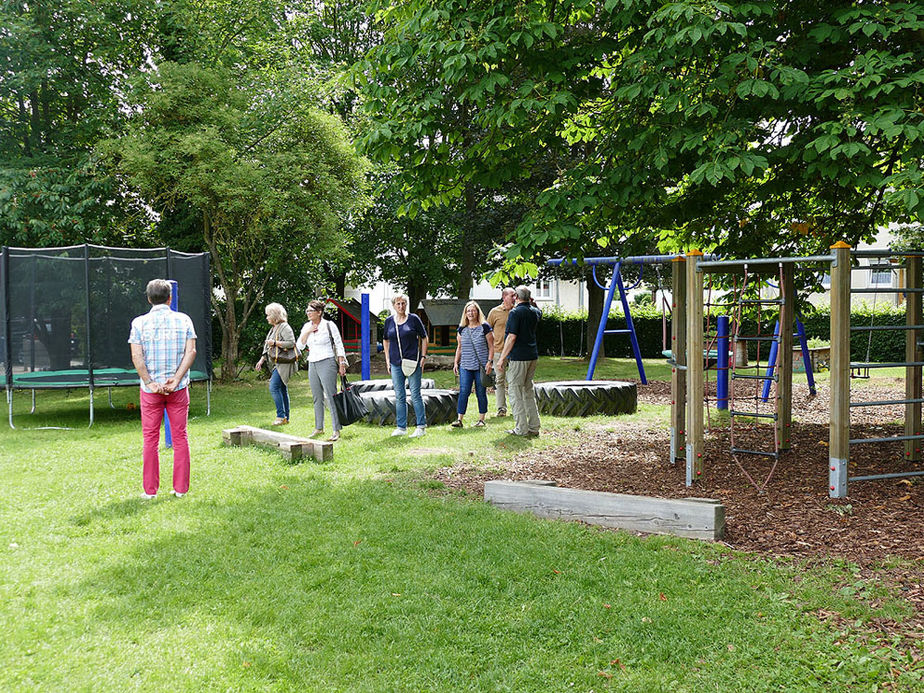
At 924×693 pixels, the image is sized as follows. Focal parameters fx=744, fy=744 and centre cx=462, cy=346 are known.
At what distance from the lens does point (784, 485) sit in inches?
A: 267

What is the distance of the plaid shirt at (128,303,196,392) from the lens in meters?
6.45

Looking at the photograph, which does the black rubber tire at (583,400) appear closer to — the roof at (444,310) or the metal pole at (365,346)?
the metal pole at (365,346)

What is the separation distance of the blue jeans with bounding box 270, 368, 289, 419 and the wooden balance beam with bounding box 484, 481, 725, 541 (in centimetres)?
569

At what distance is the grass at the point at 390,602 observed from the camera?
11.4 feet

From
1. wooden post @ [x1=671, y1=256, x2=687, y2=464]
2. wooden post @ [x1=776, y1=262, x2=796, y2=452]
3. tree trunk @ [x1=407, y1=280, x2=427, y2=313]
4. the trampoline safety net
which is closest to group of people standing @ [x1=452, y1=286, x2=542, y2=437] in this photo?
wooden post @ [x1=671, y1=256, x2=687, y2=464]

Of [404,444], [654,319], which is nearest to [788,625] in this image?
[404,444]

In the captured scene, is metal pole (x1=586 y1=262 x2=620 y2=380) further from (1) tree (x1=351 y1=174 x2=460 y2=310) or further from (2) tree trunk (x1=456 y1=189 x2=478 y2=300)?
(1) tree (x1=351 y1=174 x2=460 y2=310)

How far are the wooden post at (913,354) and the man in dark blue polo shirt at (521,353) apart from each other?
4068 millimetres

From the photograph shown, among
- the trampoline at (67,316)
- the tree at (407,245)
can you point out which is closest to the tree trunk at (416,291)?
the tree at (407,245)

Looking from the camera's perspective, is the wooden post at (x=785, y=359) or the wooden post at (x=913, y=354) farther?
the wooden post at (x=785, y=359)

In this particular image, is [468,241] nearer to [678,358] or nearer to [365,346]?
[365,346]

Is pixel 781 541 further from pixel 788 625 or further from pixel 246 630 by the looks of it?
pixel 246 630

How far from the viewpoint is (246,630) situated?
13.0ft

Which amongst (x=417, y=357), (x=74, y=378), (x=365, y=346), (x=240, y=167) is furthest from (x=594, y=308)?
(x=74, y=378)
